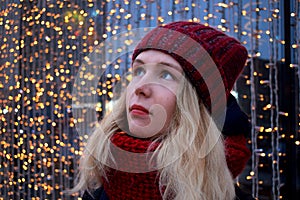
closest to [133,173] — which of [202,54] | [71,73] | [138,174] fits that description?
[138,174]

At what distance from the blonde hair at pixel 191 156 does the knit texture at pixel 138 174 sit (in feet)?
0.07

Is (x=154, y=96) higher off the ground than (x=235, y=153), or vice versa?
(x=154, y=96)

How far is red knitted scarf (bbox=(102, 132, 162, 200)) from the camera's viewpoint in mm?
702

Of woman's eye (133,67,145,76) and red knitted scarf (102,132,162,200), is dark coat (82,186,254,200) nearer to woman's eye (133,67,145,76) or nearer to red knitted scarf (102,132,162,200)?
red knitted scarf (102,132,162,200)

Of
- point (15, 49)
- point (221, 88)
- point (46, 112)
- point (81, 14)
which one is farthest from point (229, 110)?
point (15, 49)

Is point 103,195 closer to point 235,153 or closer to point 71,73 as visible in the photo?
point 235,153

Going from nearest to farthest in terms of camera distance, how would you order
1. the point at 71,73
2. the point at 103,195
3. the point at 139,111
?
the point at 139,111 < the point at 103,195 < the point at 71,73

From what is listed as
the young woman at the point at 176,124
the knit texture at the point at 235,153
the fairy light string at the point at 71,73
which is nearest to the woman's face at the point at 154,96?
the young woman at the point at 176,124

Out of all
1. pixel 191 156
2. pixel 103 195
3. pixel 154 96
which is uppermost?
pixel 154 96

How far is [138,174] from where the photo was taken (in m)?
0.71

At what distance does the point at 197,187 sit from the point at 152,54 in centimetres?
24

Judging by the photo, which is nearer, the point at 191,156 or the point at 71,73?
the point at 191,156

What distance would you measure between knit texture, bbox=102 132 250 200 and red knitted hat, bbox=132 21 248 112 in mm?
90

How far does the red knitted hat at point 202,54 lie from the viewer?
71 cm
